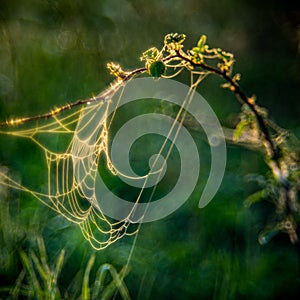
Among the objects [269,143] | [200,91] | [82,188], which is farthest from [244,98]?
A: [200,91]

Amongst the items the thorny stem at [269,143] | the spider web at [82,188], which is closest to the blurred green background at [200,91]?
the spider web at [82,188]

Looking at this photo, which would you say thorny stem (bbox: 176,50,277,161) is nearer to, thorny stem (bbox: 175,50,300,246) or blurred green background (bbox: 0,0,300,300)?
thorny stem (bbox: 175,50,300,246)

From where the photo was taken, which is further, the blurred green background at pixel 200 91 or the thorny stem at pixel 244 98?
the blurred green background at pixel 200 91

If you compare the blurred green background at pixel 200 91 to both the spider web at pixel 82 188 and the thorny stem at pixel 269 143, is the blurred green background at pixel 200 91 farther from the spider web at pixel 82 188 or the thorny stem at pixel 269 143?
the thorny stem at pixel 269 143

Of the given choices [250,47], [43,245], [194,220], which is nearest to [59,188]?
[43,245]

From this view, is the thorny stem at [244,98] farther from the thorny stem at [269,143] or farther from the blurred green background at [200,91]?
the blurred green background at [200,91]

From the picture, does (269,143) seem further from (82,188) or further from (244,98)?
(82,188)

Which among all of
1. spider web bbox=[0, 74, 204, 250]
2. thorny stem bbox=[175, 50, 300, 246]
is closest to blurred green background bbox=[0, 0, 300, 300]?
spider web bbox=[0, 74, 204, 250]

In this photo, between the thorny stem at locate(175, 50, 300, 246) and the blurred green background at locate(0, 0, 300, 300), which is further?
the blurred green background at locate(0, 0, 300, 300)

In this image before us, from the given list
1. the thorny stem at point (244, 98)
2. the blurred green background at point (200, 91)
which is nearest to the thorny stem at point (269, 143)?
the thorny stem at point (244, 98)
